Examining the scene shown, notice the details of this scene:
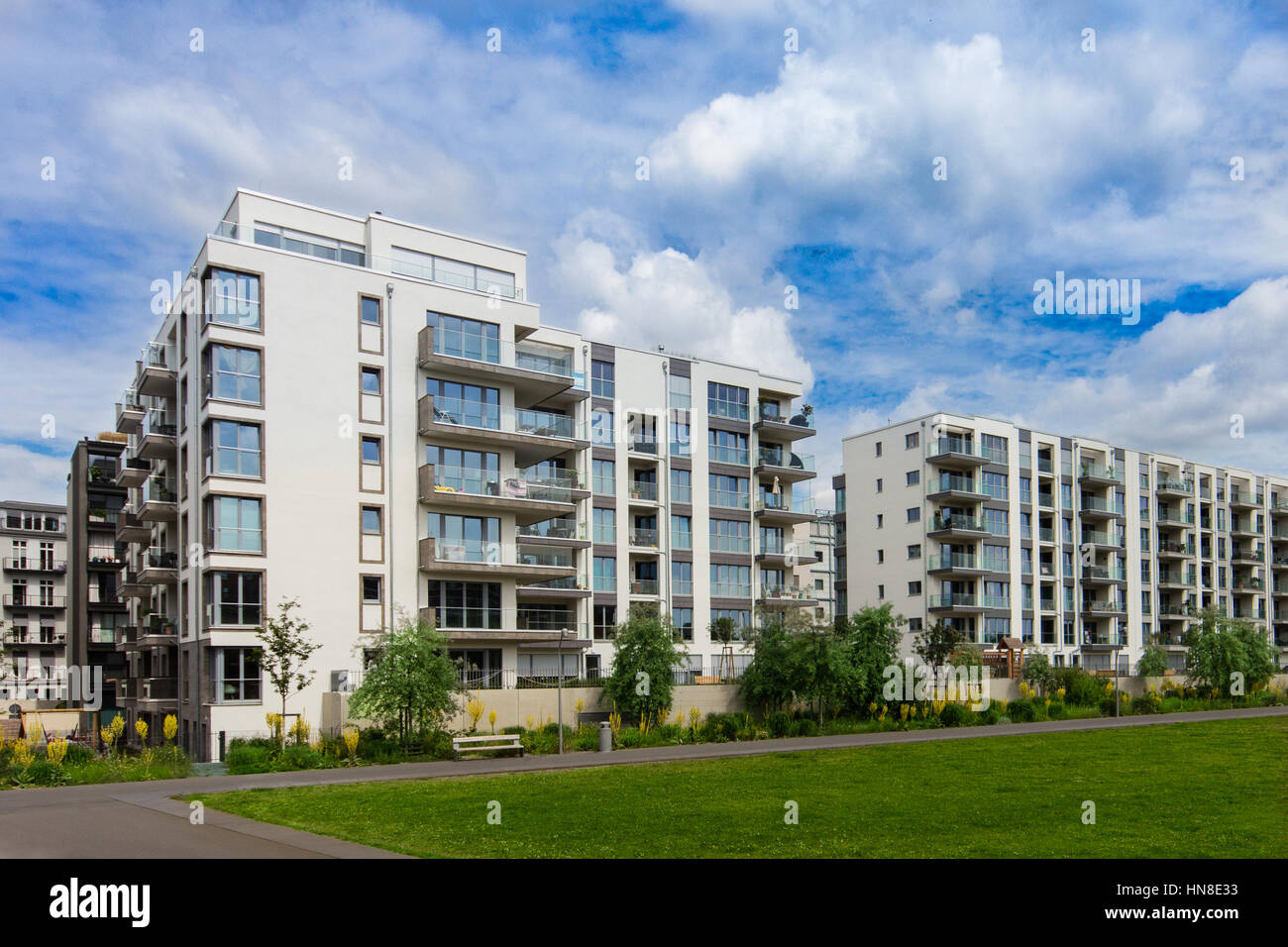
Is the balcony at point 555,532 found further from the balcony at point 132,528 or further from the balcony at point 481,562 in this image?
the balcony at point 132,528

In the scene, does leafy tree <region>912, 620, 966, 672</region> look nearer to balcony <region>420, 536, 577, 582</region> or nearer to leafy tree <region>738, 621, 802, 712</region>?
leafy tree <region>738, 621, 802, 712</region>

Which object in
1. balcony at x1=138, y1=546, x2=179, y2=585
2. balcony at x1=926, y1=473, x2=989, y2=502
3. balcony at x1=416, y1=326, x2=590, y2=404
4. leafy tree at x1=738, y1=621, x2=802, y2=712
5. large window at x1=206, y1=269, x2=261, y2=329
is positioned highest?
large window at x1=206, y1=269, x2=261, y2=329

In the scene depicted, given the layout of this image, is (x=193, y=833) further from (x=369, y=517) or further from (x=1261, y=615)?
(x=1261, y=615)

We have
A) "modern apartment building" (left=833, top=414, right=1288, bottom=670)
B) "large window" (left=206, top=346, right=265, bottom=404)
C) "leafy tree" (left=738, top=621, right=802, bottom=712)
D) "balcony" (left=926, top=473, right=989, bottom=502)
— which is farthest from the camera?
"modern apartment building" (left=833, top=414, right=1288, bottom=670)

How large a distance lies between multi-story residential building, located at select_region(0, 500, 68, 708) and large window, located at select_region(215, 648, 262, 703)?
5135 centimetres

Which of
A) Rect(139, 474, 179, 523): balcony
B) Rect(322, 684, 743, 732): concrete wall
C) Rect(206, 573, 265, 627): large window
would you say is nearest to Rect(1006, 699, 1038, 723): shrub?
Rect(322, 684, 743, 732): concrete wall

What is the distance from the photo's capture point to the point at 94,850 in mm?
14852

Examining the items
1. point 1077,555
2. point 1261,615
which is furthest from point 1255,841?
point 1261,615

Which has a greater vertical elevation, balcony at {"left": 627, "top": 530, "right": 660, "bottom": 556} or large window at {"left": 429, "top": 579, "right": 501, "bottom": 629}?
balcony at {"left": 627, "top": 530, "right": 660, "bottom": 556}

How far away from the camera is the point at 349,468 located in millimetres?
40188

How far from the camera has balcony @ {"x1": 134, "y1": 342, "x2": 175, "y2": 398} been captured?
146 ft

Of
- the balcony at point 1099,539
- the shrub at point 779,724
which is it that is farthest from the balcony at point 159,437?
the balcony at point 1099,539

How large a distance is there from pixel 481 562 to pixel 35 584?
5835cm
